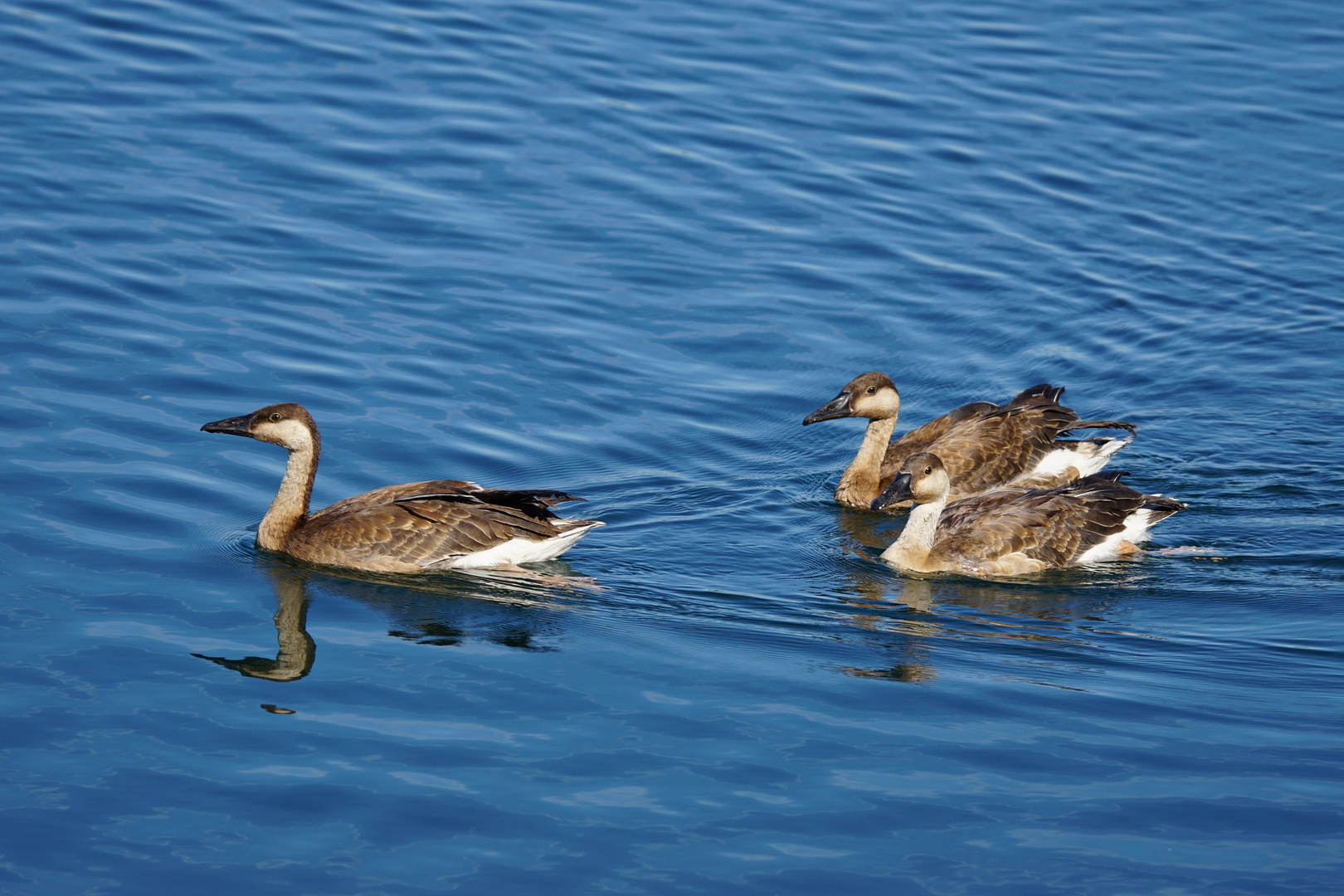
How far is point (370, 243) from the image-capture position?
18109 millimetres

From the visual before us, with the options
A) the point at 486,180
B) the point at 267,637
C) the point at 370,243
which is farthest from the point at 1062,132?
the point at 267,637

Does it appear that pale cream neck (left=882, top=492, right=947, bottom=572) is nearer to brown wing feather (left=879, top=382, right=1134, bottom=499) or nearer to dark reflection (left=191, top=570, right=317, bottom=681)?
brown wing feather (left=879, top=382, right=1134, bottom=499)

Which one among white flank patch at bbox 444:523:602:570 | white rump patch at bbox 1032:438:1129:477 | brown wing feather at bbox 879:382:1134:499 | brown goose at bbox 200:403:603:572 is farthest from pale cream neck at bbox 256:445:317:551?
white rump patch at bbox 1032:438:1129:477

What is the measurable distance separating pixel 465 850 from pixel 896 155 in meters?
16.1

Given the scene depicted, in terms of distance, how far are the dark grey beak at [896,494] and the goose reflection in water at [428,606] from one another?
261 centimetres

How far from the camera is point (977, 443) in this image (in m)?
14.8

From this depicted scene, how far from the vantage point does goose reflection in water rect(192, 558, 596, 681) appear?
10.2 m

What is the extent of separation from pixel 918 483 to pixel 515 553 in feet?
11.4

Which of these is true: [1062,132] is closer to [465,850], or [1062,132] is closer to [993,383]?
[993,383]

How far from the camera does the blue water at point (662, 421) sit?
27.6ft

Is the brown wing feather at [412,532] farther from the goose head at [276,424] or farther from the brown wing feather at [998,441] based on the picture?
the brown wing feather at [998,441]

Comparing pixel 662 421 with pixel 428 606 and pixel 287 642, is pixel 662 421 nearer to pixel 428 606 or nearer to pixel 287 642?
pixel 428 606

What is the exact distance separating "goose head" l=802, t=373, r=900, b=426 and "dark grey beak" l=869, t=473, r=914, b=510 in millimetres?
1650

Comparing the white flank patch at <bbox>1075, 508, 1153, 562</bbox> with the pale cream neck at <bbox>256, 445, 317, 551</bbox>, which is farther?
the white flank patch at <bbox>1075, 508, 1153, 562</bbox>
